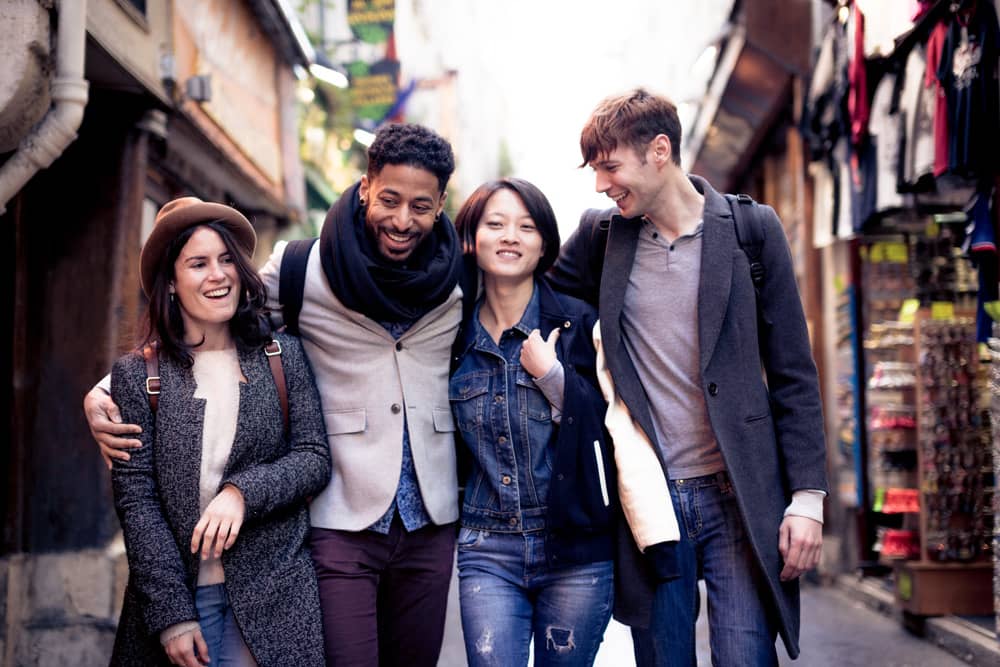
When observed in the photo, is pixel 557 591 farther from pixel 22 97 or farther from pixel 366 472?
pixel 22 97

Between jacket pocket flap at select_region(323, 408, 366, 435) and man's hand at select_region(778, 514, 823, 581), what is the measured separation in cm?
138

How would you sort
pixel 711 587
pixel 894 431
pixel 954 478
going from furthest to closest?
pixel 894 431, pixel 954 478, pixel 711 587

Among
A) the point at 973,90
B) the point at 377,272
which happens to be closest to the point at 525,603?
the point at 377,272

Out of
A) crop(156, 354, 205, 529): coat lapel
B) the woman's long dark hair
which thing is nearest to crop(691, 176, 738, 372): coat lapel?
the woman's long dark hair

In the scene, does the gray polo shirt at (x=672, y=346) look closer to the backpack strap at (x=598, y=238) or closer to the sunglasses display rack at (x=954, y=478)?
the backpack strap at (x=598, y=238)

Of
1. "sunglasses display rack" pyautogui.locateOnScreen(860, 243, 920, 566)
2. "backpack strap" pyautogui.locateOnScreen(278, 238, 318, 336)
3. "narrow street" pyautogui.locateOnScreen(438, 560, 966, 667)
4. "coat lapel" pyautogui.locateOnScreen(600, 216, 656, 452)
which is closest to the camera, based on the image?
"coat lapel" pyautogui.locateOnScreen(600, 216, 656, 452)

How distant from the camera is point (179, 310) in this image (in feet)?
10.6

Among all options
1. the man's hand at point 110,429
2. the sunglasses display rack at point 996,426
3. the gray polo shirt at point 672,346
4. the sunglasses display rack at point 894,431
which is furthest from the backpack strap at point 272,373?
the sunglasses display rack at point 894,431

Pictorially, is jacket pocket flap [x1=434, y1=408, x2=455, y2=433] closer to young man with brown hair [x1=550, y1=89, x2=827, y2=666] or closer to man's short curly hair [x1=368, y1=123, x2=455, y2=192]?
young man with brown hair [x1=550, y1=89, x2=827, y2=666]

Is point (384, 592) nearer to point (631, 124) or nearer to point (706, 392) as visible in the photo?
point (706, 392)

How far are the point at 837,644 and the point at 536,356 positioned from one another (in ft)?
14.5

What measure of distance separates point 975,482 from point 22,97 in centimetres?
601

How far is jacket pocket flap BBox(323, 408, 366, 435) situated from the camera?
332cm

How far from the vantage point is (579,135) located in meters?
3.46
